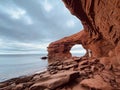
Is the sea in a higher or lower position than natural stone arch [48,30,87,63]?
lower

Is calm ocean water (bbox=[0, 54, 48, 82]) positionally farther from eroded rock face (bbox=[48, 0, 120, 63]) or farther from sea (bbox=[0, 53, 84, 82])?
eroded rock face (bbox=[48, 0, 120, 63])

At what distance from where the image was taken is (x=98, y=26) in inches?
364

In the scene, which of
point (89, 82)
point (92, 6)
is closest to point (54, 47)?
point (92, 6)

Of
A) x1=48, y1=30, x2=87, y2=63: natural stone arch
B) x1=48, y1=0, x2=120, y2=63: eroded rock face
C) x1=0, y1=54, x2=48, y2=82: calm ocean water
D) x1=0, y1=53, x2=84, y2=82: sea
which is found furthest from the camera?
x1=48, y1=30, x2=87, y2=63: natural stone arch

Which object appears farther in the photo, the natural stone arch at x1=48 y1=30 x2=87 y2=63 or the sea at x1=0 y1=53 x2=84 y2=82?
the natural stone arch at x1=48 y1=30 x2=87 y2=63

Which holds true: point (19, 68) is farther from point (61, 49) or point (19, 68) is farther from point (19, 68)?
point (61, 49)

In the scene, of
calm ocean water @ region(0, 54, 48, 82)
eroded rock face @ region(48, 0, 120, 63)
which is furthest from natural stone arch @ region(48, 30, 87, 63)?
calm ocean water @ region(0, 54, 48, 82)

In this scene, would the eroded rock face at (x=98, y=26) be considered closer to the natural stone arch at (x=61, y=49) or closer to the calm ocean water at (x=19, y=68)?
the natural stone arch at (x=61, y=49)

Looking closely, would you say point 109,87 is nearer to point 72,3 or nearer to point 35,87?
point 35,87

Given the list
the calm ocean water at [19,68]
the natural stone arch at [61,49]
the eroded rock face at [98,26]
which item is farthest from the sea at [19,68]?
the eroded rock face at [98,26]

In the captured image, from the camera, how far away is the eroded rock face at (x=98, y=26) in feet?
19.2

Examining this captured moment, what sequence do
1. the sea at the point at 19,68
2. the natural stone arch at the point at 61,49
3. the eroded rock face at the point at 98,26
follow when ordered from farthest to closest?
the natural stone arch at the point at 61,49 → the sea at the point at 19,68 → the eroded rock face at the point at 98,26

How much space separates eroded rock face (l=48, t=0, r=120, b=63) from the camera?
5.86 m

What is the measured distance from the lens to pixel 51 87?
5656mm
